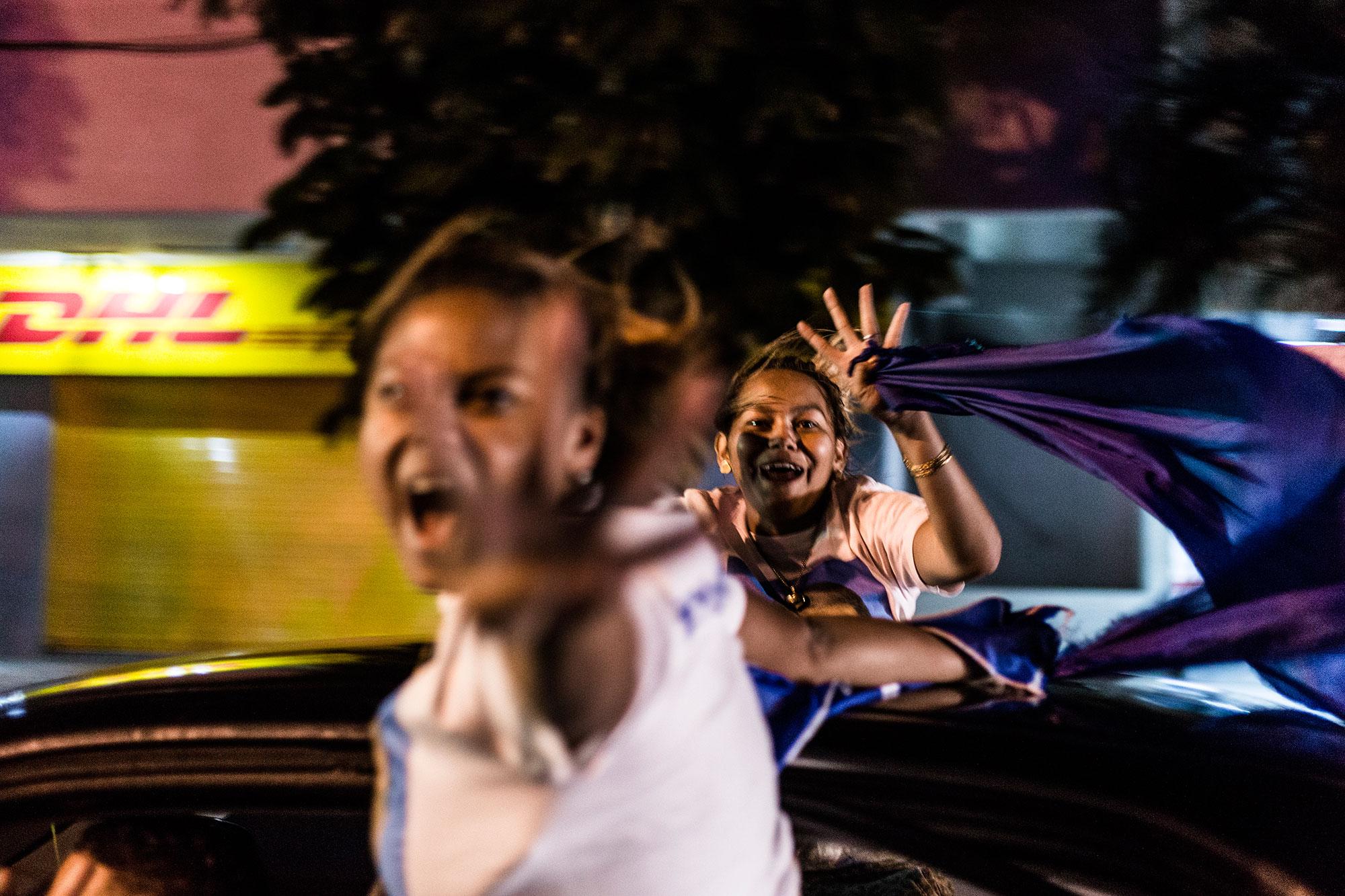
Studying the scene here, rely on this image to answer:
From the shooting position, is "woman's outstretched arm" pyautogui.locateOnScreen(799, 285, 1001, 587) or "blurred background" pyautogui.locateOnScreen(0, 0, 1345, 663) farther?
"blurred background" pyautogui.locateOnScreen(0, 0, 1345, 663)

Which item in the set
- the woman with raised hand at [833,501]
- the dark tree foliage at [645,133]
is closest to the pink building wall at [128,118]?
the dark tree foliage at [645,133]

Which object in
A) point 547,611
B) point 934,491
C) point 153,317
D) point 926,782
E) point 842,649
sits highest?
point 547,611

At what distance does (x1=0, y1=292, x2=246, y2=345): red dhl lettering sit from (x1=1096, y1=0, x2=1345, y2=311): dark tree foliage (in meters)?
5.79

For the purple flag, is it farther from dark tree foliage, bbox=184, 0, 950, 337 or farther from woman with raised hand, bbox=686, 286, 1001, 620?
dark tree foliage, bbox=184, 0, 950, 337

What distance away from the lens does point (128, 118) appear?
24.2ft

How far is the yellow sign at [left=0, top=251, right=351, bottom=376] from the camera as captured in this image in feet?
26.7

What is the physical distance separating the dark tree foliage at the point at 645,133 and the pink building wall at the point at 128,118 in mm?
3147

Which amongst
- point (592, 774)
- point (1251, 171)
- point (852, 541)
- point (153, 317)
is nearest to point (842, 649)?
point (592, 774)

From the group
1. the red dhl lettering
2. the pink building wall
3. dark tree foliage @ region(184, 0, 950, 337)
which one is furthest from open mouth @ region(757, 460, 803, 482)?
the red dhl lettering

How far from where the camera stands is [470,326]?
2.98ft

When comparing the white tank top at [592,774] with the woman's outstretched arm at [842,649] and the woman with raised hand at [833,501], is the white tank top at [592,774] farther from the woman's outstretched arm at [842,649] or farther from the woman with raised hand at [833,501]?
the woman with raised hand at [833,501]

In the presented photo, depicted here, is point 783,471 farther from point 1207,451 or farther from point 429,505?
point 429,505

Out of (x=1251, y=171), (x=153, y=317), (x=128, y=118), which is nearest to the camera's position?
(x=1251, y=171)

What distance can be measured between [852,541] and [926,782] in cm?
101
